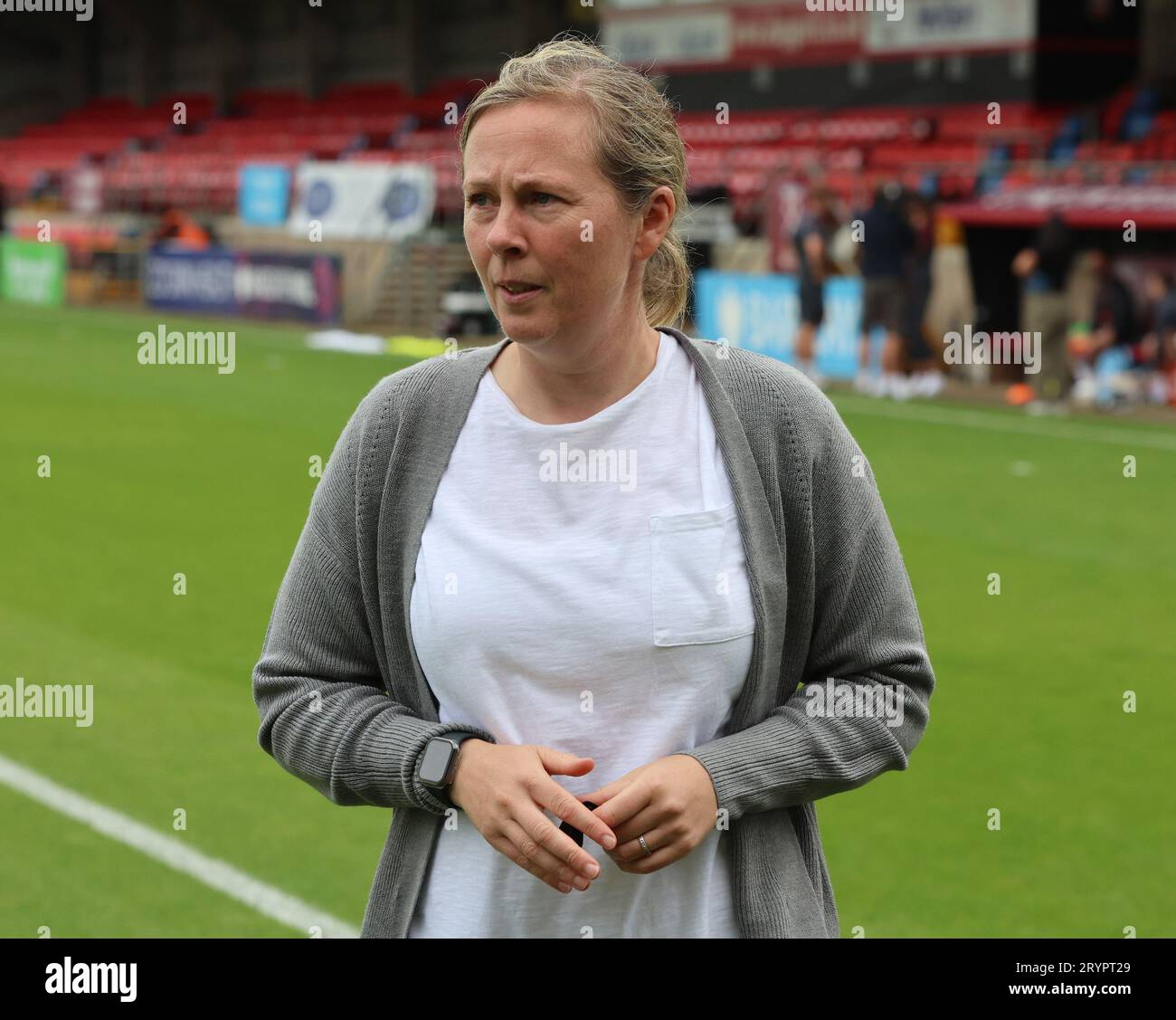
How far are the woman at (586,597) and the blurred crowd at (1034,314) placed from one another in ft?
51.8

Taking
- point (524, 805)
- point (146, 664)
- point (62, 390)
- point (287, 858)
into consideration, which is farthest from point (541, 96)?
point (62, 390)

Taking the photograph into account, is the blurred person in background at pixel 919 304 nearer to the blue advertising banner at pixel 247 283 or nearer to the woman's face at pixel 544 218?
the blue advertising banner at pixel 247 283

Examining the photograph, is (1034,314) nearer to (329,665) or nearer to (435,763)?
(329,665)

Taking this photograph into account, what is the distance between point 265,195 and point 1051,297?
17.6m

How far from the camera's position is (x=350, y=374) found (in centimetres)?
2083

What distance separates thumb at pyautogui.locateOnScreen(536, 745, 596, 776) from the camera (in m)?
2.34

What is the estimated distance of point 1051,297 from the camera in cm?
1867

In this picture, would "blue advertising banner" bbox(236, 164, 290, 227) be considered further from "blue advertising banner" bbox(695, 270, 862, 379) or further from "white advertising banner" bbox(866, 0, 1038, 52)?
"blue advertising banner" bbox(695, 270, 862, 379)

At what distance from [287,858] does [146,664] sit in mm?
2553

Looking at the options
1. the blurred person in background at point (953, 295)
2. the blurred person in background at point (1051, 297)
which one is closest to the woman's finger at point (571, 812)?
the blurred person in background at point (1051, 297)

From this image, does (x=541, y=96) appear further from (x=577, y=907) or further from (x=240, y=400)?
(x=240, y=400)

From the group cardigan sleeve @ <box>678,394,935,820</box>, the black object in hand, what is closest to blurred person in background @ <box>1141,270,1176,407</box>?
cardigan sleeve @ <box>678,394,935,820</box>

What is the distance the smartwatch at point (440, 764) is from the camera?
7.85 feet

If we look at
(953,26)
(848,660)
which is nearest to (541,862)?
(848,660)
